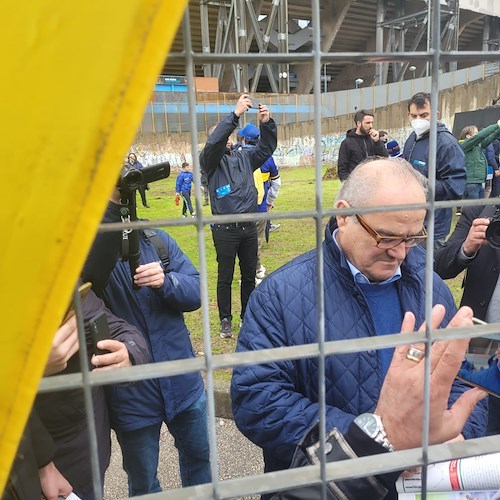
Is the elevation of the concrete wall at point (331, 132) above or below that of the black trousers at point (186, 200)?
above

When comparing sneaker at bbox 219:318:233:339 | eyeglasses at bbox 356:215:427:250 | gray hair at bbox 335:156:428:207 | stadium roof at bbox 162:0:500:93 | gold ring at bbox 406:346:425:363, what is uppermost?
stadium roof at bbox 162:0:500:93

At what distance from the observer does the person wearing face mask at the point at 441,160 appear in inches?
161

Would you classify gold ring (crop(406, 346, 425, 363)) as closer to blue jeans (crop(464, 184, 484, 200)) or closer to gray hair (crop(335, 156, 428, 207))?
gray hair (crop(335, 156, 428, 207))

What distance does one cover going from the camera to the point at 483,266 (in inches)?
97.8

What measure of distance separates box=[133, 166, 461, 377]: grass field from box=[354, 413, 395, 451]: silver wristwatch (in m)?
0.49

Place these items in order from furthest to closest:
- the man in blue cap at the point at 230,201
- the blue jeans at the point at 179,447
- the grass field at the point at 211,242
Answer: the grass field at the point at 211,242 < the man in blue cap at the point at 230,201 < the blue jeans at the point at 179,447

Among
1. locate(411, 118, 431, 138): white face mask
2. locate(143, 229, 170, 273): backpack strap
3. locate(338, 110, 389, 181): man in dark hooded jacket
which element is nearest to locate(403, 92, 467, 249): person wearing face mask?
locate(411, 118, 431, 138): white face mask

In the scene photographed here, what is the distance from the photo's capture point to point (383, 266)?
1.60 metres

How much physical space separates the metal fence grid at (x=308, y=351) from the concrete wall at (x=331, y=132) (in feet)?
66.0

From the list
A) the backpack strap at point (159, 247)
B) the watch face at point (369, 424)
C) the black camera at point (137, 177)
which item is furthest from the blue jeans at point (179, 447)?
the watch face at point (369, 424)

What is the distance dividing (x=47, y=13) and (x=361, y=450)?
0.87m

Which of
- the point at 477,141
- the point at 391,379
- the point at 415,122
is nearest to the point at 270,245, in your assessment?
the point at 477,141

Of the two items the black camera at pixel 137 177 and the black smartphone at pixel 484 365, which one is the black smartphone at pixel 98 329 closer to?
the black camera at pixel 137 177

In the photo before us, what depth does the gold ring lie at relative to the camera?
914mm
